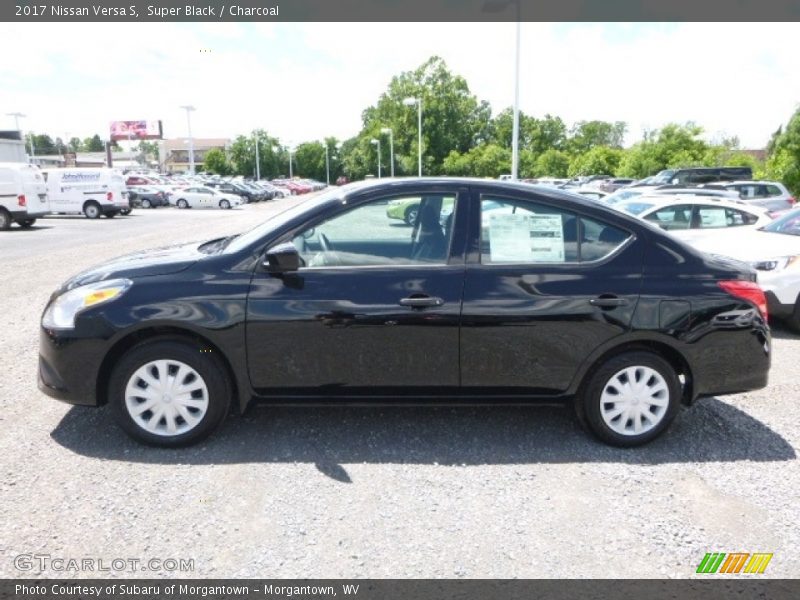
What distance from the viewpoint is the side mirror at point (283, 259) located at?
12.1 feet

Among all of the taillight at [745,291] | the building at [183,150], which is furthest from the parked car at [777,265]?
the building at [183,150]

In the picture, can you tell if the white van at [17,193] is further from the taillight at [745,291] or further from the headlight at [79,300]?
the taillight at [745,291]

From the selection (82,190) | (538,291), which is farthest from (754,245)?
(82,190)

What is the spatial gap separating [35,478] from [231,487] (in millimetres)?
1132

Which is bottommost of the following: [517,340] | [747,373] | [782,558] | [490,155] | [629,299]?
[782,558]

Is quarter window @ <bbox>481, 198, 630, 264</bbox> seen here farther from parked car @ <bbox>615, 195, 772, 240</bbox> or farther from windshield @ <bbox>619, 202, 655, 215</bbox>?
windshield @ <bbox>619, 202, 655, 215</bbox>

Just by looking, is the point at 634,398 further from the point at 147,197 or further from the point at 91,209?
the point at 147,197

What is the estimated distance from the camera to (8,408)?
15.0 ft

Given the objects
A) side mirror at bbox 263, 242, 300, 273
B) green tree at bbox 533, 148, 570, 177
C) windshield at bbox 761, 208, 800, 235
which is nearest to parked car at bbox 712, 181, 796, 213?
windshield at bbox 761, 208, 800, 235

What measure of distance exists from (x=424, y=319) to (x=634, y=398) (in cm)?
146

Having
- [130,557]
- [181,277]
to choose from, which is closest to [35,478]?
[130,557]

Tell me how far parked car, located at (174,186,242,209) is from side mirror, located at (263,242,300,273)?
36.8 metres

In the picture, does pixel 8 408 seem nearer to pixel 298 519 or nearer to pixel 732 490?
pixel 298 519
